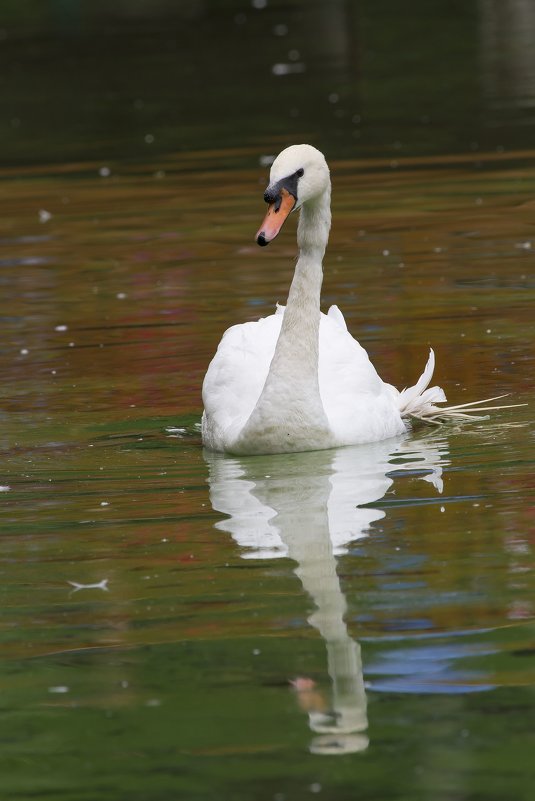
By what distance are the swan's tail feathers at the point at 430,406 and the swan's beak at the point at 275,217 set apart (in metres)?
1.39

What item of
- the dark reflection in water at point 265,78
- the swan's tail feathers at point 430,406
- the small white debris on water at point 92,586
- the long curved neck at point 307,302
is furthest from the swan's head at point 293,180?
the dark reflection in water at point 265,78

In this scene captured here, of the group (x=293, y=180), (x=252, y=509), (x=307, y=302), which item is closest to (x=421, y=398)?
(x=307, y=302)

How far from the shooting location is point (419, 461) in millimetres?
8523

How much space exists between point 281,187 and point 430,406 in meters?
1.63

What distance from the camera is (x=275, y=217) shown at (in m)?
8.05

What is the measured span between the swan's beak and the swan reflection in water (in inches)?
42.3

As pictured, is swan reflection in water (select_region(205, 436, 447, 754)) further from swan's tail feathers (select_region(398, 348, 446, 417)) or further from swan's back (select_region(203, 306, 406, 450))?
swan's tail feathers (select_region(398, 348, 446, 417))

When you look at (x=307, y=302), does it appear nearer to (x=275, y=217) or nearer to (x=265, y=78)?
(x=275, y=217)

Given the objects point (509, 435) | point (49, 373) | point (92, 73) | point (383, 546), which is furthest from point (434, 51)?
point (383, 546)

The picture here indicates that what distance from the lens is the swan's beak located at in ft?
25.6

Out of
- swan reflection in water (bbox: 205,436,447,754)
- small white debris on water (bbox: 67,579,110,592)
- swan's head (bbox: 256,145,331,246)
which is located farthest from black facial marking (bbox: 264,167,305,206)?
small white debris on water (bbox: 67,579,110,592)

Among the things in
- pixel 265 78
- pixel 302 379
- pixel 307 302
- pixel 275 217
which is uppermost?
pixel 265 78

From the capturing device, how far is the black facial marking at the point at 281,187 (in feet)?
26.8

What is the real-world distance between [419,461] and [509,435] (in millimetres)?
512
